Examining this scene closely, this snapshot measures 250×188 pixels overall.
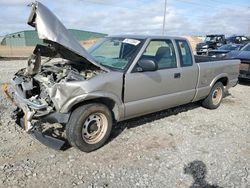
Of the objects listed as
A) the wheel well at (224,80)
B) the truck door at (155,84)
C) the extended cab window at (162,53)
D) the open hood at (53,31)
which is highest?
the open hood at (53,31)

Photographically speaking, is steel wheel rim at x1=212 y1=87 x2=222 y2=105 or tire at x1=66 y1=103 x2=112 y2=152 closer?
tire at x1=66 y1=103 x2=112 y2=152

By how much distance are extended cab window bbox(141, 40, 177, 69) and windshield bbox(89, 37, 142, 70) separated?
30cm

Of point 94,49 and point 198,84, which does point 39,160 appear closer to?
point 94,49

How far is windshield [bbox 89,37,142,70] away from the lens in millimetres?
4770

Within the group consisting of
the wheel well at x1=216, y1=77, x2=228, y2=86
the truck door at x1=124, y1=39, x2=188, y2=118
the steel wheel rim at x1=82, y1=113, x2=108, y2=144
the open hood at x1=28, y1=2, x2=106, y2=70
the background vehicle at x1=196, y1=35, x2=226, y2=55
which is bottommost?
the background vehicle at x1=196, y1=35, x2=226, y2=55

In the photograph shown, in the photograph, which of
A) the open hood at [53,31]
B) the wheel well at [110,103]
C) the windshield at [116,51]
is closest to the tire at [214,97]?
the windshield at [116,51]

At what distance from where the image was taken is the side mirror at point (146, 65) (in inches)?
182

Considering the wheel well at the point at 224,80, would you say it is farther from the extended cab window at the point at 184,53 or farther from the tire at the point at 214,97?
the extended cab window at the point at 184,53

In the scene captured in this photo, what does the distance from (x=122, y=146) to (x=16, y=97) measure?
190 centimetres

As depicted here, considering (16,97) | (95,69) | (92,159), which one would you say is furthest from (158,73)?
(16,97)

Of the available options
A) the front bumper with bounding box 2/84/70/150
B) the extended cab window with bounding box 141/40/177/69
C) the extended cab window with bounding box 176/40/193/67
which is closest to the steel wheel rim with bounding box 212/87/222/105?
the extended cab window with bounding box 176/40/193/67

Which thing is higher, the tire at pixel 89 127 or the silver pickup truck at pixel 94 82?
the silver pickup truck at pixel 94 82

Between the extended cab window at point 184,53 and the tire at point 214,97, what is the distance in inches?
52.0

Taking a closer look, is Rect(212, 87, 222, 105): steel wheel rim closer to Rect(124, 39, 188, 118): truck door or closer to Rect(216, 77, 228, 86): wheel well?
Rect(216, 77, 228, 86): wheel well
